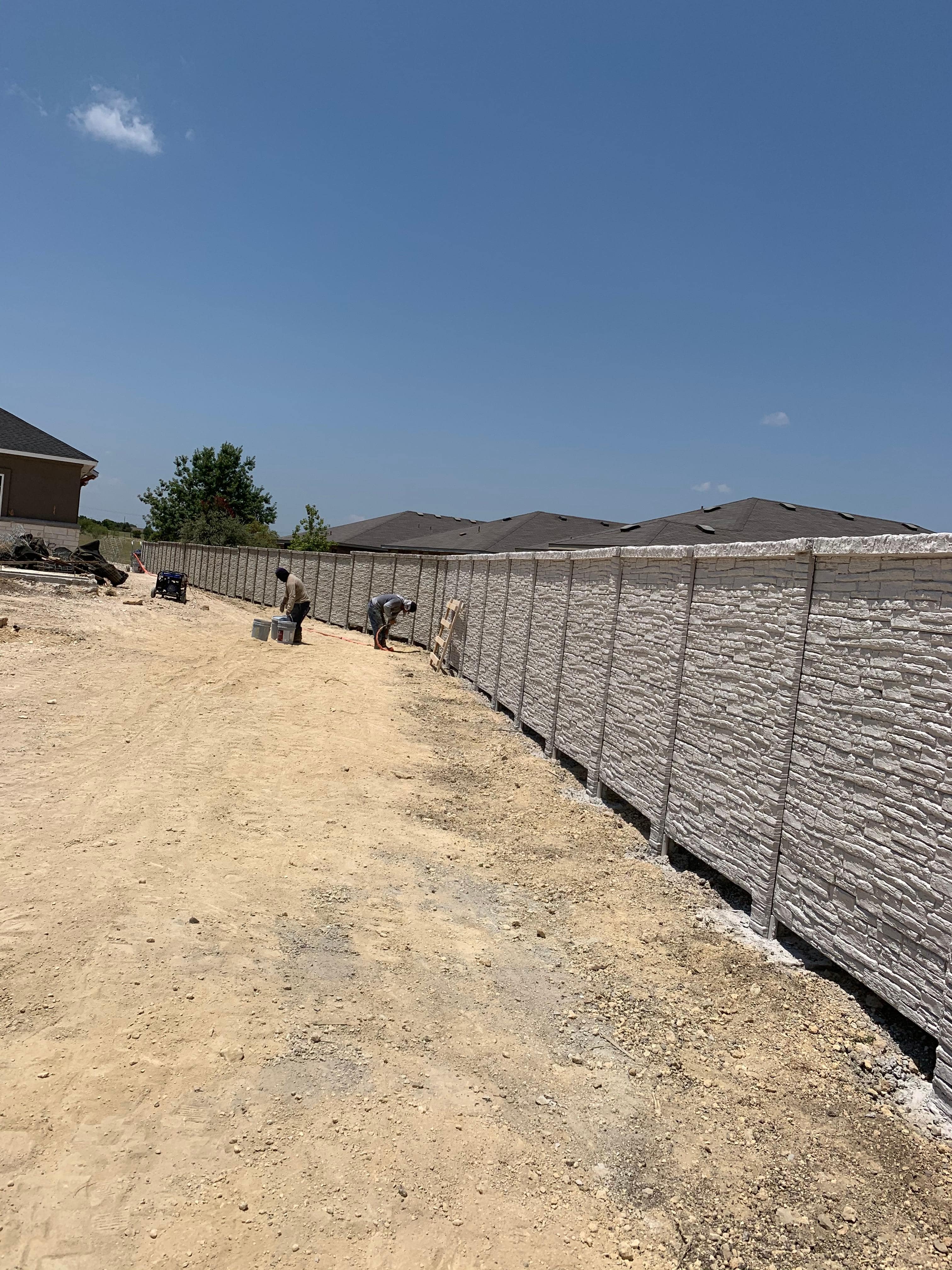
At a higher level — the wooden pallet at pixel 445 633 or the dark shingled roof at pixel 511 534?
the dark shingled roof at pixel 511 534

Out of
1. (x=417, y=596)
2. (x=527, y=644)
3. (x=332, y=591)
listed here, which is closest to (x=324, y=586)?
(x=332, y=591)

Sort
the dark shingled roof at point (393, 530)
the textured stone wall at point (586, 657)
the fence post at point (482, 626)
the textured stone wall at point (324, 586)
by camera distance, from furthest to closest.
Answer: the dark shingled roof at point (393, 530), the textured stone wall at point (324, 586), the fence post at point (482, 626), the textured stone wall at point (586, 657)

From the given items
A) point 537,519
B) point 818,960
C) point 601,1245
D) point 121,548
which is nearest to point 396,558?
point 537,519

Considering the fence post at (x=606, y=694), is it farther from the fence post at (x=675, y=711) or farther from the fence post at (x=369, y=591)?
the fence post at (x=369, y=591)

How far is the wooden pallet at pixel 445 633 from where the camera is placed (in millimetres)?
16406

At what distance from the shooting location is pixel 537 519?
106 ft

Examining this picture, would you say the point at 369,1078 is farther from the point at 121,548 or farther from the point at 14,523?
the point at 121,548

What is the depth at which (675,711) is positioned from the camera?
6582mm

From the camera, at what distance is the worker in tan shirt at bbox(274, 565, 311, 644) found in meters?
17.3

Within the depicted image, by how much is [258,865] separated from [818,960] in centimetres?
363

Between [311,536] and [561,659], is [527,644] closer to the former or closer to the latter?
[561,659]

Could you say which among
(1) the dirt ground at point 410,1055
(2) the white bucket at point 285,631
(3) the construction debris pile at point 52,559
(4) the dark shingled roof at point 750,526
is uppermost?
(4) the dark shingled roof at point 750,526

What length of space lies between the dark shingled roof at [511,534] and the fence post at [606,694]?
19.9 metres

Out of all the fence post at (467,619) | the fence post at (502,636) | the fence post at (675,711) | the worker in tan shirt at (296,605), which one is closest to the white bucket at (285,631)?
the worker in tan shirt at (296,605)
